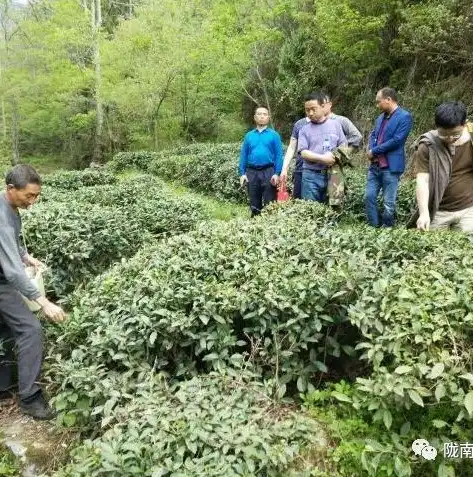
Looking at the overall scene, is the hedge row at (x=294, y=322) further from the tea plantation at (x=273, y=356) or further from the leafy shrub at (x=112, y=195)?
the leafy shrub at (x=112, y=195)

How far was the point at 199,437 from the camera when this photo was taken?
2463 mm

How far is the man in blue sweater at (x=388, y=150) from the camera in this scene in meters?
5.54

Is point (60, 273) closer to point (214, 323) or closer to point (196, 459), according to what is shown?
point (214, 323)

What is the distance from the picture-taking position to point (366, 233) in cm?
412

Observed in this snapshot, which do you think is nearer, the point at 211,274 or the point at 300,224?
the point at 211,274

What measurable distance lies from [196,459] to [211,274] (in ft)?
4.90

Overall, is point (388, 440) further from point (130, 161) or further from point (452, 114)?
point (130, 161)

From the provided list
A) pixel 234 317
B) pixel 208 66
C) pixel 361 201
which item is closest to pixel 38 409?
pixel 234 317

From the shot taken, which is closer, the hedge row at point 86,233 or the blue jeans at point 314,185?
the hedge row at point 86,233

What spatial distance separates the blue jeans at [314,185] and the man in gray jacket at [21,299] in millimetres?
3272

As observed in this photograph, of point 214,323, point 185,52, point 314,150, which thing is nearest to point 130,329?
point 214,323

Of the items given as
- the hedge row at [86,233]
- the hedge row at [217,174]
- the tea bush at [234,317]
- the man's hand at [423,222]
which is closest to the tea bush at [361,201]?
the hedge row at [217,174]

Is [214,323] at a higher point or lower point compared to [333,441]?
higher

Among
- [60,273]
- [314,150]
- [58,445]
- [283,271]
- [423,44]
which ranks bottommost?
[58,445]
